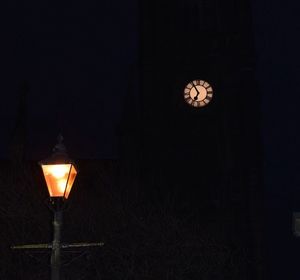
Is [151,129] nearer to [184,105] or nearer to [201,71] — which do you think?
[184,105]

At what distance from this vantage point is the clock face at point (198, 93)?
26.8 m

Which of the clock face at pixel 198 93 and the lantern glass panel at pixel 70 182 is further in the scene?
the clock face at pixel 198 93

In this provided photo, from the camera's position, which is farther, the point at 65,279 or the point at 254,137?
the point at 254,137

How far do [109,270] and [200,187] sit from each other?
874 cm

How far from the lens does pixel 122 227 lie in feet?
66.2

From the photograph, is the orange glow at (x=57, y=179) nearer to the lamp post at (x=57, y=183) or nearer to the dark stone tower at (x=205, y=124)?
the lamp post at (x=57, y=183)

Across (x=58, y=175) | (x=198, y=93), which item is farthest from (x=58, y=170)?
(x=198, y=93)

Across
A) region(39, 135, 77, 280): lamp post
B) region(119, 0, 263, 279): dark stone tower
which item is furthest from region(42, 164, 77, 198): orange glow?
region(119, 0, 263, 279): dark stone tower

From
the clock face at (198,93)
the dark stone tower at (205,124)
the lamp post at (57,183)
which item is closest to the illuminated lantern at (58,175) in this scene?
the lamp post at (57,183)

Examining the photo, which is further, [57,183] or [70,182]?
[70,182]

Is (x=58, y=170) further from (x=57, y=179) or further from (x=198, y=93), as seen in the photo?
(x=198, y=93)

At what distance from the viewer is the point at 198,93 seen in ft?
88.2

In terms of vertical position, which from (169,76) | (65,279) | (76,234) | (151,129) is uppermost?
(169,76)

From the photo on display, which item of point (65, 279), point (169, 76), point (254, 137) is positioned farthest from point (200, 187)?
point (65, 279)
